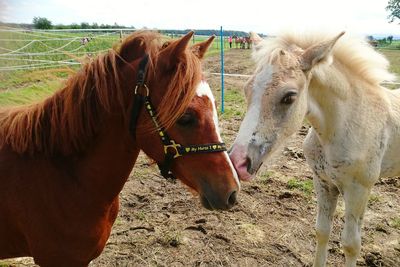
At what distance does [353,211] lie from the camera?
253 centimetres

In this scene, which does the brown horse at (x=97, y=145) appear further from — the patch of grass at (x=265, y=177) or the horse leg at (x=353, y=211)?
the patch of grass at (x=265, y=177)

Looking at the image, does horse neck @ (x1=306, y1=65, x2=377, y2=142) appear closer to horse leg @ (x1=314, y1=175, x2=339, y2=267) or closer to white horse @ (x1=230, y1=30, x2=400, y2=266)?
white horse @ (x1=230, y1=30, x2=400, y2=266)

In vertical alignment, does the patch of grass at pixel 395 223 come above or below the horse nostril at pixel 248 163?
below

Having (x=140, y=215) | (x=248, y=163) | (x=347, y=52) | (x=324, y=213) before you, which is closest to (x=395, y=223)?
(x=324, y=213)

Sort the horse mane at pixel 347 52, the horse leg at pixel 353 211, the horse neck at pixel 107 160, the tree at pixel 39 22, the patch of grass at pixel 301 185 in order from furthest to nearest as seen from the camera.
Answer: the patch of grass at pixel 301 185 < the horse leg at pixel 353 211 < the horse mane at pixel 347 52 < the horse neck at pixel 107 160 < the tree at pixel 39 22

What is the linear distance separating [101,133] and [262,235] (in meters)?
2.43

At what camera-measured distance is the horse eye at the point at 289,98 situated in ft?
6.84

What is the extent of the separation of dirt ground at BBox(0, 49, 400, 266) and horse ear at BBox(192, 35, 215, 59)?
84.2 inches

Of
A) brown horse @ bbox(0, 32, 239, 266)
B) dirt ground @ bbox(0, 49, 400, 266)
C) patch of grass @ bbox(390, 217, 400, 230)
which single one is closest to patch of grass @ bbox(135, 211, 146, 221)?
dirt ground @ bbox(0, 49, 400, 266)

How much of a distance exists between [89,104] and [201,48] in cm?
71

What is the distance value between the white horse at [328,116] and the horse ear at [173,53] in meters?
0.73

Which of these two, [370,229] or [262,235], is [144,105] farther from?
[370,229]

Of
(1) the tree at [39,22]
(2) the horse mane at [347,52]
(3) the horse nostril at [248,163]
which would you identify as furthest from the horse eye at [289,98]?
(1) the tree at [39,22]

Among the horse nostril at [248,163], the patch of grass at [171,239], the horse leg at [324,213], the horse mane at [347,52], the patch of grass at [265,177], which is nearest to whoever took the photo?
the horse nostril at [248,163]
